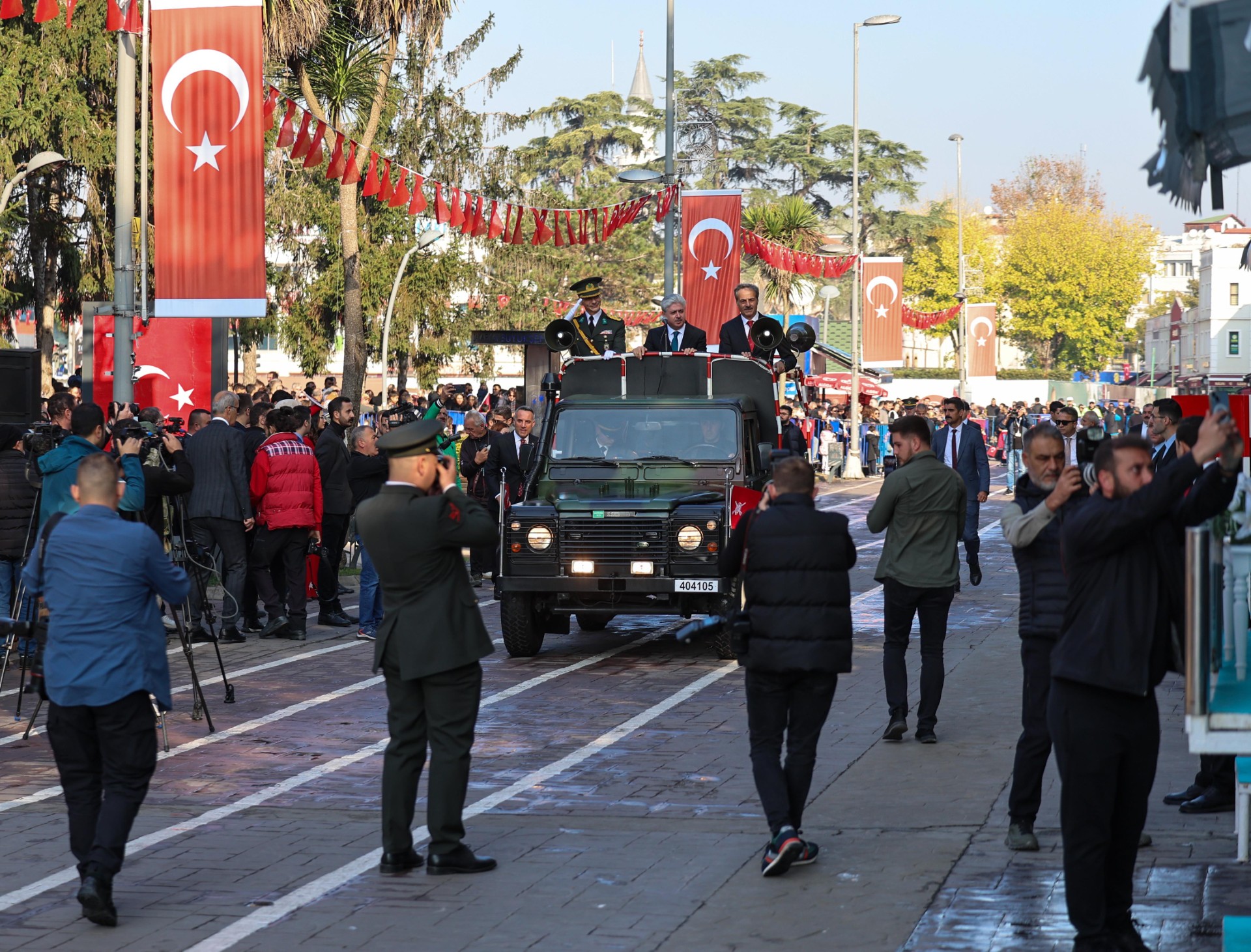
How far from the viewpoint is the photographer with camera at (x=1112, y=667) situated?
562cm

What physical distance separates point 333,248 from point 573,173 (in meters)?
23.8

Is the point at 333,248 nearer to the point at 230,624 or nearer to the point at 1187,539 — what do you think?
the point at 230,624

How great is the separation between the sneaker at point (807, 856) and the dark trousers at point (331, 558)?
8.93 m

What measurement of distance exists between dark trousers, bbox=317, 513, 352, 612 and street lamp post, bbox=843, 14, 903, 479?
85.1 feet

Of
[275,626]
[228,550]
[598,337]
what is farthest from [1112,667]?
[598,337]

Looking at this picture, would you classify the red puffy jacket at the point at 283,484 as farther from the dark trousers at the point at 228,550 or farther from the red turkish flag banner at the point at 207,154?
the red turkish flag banner at the point at 207,154

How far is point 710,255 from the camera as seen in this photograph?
26078 mm

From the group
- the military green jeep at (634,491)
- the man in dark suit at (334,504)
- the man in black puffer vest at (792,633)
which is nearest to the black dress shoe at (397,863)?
the man in black puffer vest at (792,633)

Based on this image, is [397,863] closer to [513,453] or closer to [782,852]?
[782,852]

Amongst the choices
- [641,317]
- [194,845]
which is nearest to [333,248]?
[641,317]

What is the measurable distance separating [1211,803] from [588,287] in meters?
9.47

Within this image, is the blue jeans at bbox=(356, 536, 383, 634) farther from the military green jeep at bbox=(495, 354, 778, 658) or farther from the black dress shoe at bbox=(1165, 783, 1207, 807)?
the black dress shoe at bbox=(1165, 783, 1207, 807)

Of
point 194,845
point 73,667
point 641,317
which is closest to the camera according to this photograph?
point 73,667

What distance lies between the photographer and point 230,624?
47.5 feet
